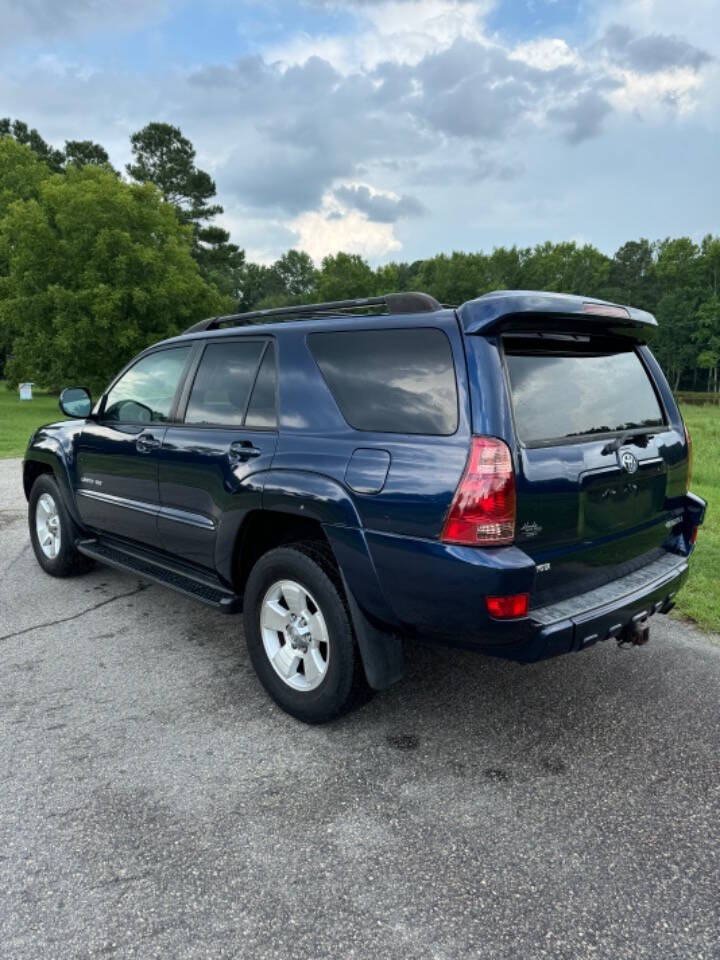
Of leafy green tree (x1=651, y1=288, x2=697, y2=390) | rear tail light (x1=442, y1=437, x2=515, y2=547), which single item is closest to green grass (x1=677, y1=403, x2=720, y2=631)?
rear tail light (x1=442, y1=437, x2=515, y2=547)

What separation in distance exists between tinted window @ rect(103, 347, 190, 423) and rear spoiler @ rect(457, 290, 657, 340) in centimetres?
210

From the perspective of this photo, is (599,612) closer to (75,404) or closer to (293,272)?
(75,404)

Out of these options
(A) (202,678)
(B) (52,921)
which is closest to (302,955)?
(B) (52,921)

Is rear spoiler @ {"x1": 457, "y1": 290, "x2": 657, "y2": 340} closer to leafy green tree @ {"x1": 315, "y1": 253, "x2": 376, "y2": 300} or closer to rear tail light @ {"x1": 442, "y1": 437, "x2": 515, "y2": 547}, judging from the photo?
rear tail light @ {"x1": 442, "y1": 437, "x2": 515, "y2": 547}

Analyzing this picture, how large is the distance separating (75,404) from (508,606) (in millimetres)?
3609

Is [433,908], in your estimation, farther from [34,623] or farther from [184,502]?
[34,623]

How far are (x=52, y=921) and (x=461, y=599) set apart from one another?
5.35ft

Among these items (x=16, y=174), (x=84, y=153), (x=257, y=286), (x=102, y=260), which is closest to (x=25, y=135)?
(x=84, y=153)

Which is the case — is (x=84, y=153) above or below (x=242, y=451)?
above

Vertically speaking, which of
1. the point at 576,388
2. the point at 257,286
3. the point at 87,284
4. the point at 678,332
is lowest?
the point at 576,388

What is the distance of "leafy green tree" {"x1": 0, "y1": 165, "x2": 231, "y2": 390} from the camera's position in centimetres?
2666

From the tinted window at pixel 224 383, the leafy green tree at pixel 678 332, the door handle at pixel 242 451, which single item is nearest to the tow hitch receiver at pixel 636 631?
the door handle at pixel 242 451

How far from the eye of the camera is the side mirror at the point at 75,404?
480cm

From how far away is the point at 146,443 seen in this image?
163 inches
